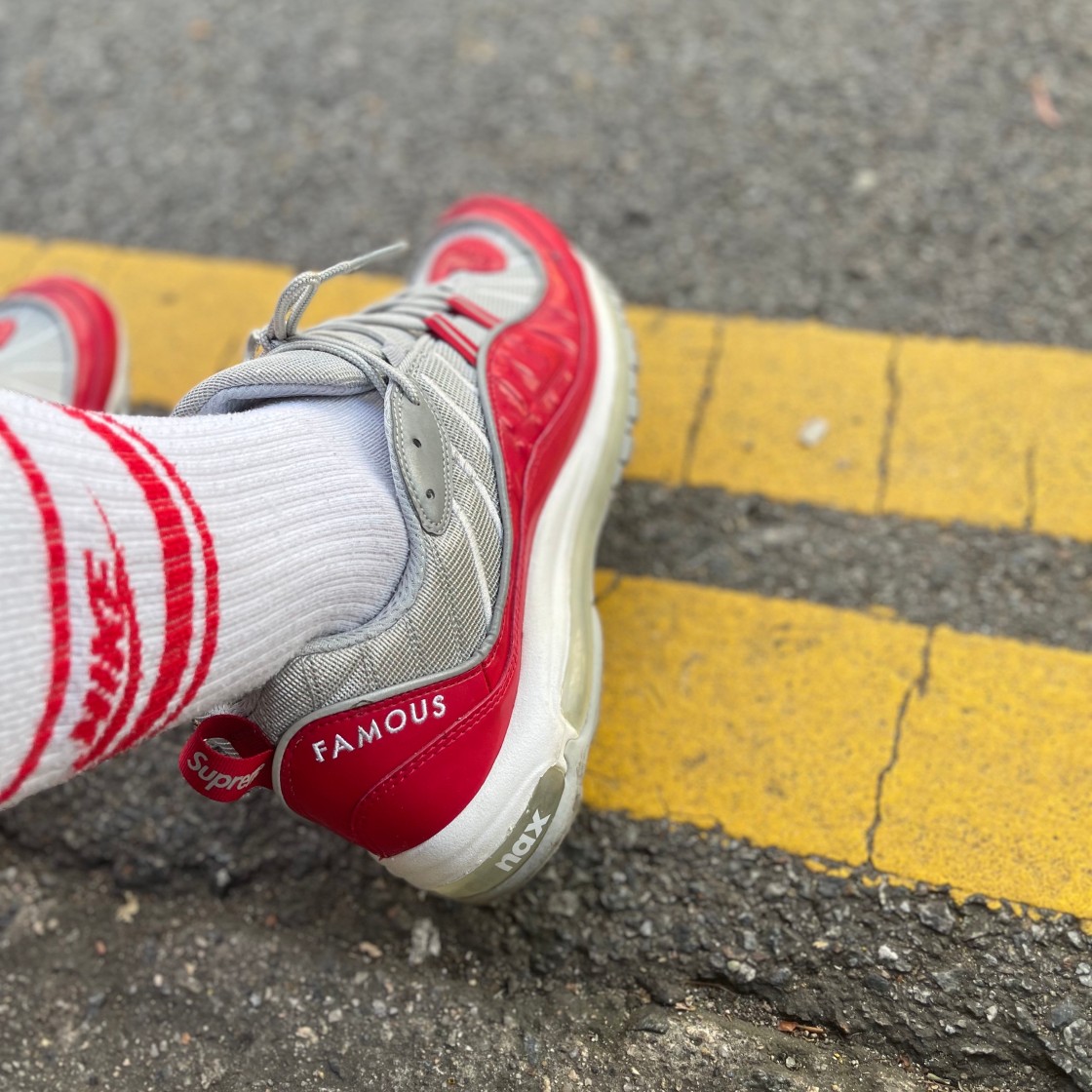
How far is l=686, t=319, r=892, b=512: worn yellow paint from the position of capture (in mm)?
1922

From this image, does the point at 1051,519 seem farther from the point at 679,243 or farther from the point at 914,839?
the point at 679,243

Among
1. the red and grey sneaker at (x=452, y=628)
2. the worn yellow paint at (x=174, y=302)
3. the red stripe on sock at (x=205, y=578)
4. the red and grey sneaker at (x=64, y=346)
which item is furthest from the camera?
the worn yellow paint at (x=174, y=302)

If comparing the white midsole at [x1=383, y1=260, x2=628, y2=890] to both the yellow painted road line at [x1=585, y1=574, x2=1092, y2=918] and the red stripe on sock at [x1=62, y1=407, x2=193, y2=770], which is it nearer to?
the yellow painted road line at [x1=585, y1=574, x2=1092, y2=918]

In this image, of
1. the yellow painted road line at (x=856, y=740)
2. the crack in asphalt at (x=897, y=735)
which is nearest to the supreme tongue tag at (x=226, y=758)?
the yellow painted road line at (x=856, y=740)

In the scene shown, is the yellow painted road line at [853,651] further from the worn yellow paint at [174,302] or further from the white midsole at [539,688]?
the white midsole at [539,688]

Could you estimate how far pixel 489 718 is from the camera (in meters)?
1.33

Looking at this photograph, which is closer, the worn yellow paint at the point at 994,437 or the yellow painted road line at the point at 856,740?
the yellow painted road line at the point at 856,740

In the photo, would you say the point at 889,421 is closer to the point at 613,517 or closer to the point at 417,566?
the point at 613,517

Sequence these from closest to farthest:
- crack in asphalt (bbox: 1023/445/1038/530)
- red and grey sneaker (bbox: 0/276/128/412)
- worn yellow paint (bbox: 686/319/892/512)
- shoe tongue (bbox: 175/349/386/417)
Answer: shoe tongue (bbox: 175/349/386/417), crack in asphalt (bbox: 1023/445/1038/530), worn yellow paint (bbox: 686/319/892/512), red and grey sneaker (bbox: 0/276/128/412)

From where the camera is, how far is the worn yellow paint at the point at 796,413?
192 cm

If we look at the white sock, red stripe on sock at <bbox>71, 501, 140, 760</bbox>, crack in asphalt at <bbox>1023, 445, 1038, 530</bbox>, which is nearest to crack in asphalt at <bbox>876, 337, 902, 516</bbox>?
crack in asphalt at <bbox>1023, 445, 1038, 530</bbox>

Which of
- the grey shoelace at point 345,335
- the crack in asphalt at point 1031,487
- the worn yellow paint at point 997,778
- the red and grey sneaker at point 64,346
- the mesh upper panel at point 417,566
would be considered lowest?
the worn yellow paint at point 997,778

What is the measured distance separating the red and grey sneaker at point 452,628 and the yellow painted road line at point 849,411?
349mm

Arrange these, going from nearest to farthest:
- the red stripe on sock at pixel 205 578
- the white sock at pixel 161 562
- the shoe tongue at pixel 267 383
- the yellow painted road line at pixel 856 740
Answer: the white sock at pixel 161 562, the red stripe on sock at pixel 205 578, the shoe tongue at pixel 267 383, the yellow painted road line at pixel 856 740
